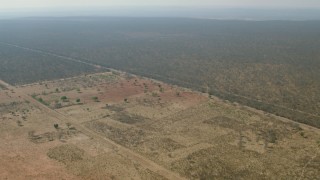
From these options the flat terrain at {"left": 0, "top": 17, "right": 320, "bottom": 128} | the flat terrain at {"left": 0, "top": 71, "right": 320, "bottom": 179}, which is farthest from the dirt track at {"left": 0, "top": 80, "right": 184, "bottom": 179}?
the flat terrain at {"left": 0, "top": 17, "right": 320, "bottom": 128}

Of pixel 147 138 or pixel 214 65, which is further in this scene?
pixel 214 65

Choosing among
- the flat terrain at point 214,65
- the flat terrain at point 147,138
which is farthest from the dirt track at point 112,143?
the flat terrain at point 214,65

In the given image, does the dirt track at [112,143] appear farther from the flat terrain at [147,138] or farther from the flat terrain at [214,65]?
the flat terrain at [214,65]

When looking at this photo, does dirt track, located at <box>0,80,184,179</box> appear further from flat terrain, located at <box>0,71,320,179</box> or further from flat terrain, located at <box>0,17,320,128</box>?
flat terrain, located at <box>0,17,320,128</box>

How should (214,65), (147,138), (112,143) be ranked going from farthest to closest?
(214,65) < (147,138) < (112,143)

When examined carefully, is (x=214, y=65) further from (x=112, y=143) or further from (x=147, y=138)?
(x=112, y=143)

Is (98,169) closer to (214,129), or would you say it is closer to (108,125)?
(108,125)

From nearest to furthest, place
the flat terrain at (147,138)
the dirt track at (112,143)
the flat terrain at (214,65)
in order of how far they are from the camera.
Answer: the dirt track at (112,143)
the flat terrain at (147,138)
the flat terrain at (214,65)

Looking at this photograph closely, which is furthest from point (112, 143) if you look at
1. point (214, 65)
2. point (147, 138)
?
point (214, 65)
